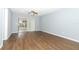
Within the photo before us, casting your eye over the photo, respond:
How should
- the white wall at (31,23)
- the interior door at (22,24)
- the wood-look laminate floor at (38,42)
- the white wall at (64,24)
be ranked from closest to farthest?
the wood-look laminate floor at (38,42) → the interior door at (22,24) → the white wall at (31,23) → the white wall at (64,24)

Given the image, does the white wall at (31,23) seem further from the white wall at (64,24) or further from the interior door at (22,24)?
the white wall at (64,24)

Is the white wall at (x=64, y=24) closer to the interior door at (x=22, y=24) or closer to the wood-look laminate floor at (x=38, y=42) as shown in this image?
the wood-look laminate floor at (x=38, y=42)

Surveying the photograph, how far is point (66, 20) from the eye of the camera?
3.97m

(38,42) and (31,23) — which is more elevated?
(31,23)

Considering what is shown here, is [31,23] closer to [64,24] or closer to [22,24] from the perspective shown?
[22,24]

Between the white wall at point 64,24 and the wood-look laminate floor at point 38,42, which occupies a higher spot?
the white wall at point 64,24

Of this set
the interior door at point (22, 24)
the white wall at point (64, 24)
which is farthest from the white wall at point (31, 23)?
the white wall at point (64, 24)

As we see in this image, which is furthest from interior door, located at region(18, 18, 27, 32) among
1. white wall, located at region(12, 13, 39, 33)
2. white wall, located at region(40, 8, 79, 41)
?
white wall, located at region(40, 8, 79, 41)

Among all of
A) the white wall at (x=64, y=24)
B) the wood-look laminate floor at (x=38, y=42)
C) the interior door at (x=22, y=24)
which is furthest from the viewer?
the white wall at (x=64, y=24)

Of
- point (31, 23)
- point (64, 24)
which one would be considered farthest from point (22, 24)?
point (64, 24)

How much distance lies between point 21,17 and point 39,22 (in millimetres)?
725

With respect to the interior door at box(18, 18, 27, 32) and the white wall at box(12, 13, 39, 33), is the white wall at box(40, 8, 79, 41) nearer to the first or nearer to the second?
the white wall at box(12, 13, 39, 33)

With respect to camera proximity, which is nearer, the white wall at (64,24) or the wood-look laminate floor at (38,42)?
the wood-look laminate floor at (38,42)

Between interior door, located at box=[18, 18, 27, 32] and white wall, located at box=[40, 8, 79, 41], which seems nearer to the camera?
interior door, located at box=[18, 18, 27, 32]
